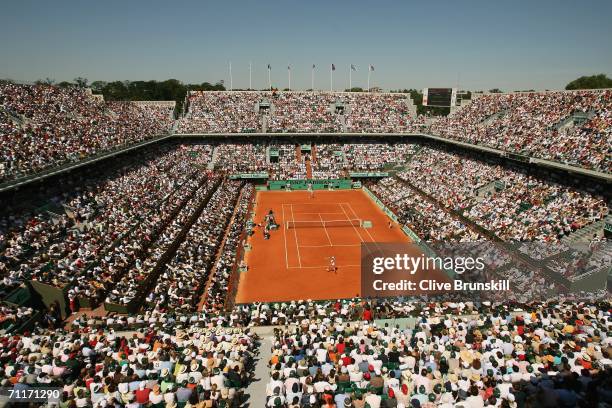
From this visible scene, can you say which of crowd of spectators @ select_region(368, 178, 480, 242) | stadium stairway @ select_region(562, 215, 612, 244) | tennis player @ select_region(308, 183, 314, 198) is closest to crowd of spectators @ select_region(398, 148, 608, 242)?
stadium stairway @ select_region(562, 215, 612, 244)

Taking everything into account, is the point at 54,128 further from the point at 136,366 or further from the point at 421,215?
the point at 421,215

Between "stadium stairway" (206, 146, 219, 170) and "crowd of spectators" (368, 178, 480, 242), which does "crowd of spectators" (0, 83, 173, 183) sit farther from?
"crowd of spectators" (368, 178, 480, 242)

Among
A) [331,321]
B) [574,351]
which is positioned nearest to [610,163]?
[574,351]

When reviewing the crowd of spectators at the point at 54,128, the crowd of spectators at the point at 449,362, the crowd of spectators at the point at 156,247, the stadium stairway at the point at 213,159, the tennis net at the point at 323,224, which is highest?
the crowd of spectators at the point at 54,128

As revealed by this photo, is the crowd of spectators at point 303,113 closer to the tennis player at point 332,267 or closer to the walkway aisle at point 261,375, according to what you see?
the tennis player at point 332,267

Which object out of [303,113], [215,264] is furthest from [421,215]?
[303,113]

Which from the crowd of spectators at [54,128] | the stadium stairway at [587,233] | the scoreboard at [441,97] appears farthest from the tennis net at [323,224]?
the scoreboard at [441,97]

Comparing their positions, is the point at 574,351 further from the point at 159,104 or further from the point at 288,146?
the point at 159,104
